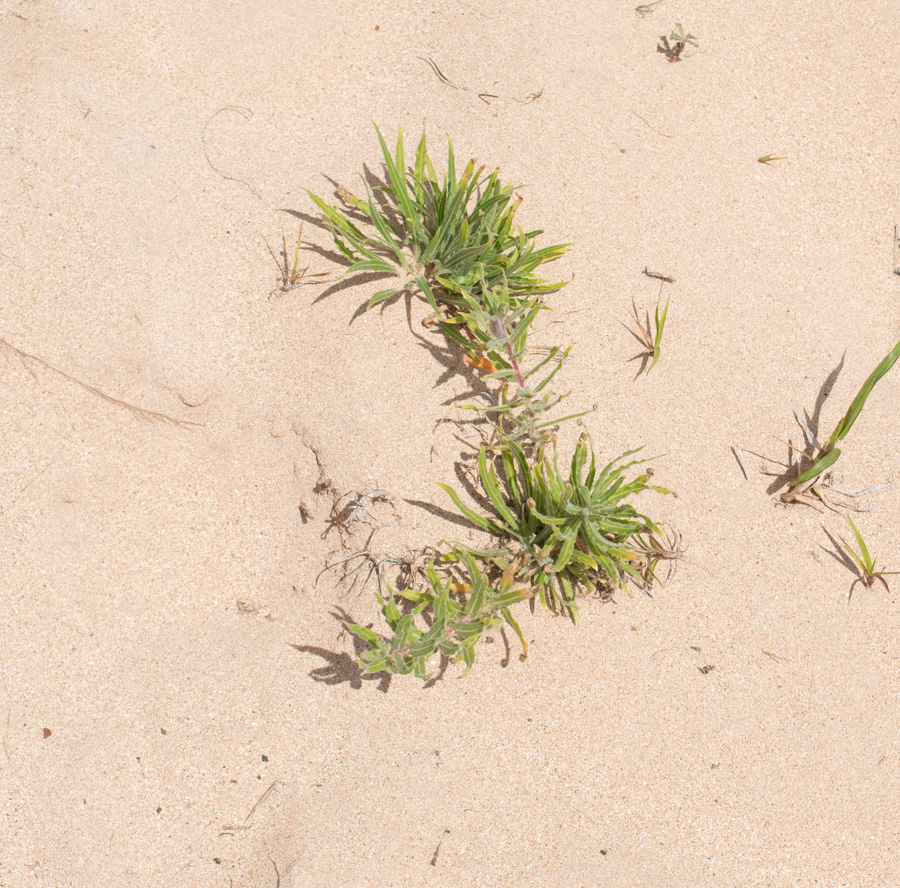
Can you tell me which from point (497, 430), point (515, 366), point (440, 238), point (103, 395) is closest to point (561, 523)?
point (497, 430)

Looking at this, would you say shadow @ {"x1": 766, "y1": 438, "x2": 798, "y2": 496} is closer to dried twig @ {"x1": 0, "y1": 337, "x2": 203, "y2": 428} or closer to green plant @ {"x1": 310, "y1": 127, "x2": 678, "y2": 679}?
green plant @ {"x1": 310, "y1": 127, "x2": 678, "y2": 679}

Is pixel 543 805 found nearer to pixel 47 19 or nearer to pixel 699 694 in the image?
pixel 699 694

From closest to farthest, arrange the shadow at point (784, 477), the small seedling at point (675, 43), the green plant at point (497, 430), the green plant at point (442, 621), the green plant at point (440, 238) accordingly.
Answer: the green plant at point (442, 621) < the green plant at point (497, 430) < the green plant at point (440, 238) < the shadow at point (784, 477) < the small seedling at point (675, 43)

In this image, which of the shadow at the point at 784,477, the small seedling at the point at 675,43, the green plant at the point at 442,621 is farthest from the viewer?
the small seedling at the point at 675,43

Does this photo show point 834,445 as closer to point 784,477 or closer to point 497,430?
point 784,477

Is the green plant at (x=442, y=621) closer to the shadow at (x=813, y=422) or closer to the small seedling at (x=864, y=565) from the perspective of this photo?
the shadow at (x=813, y=422)

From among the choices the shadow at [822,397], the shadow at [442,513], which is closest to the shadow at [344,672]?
the shadow at [442,513]
